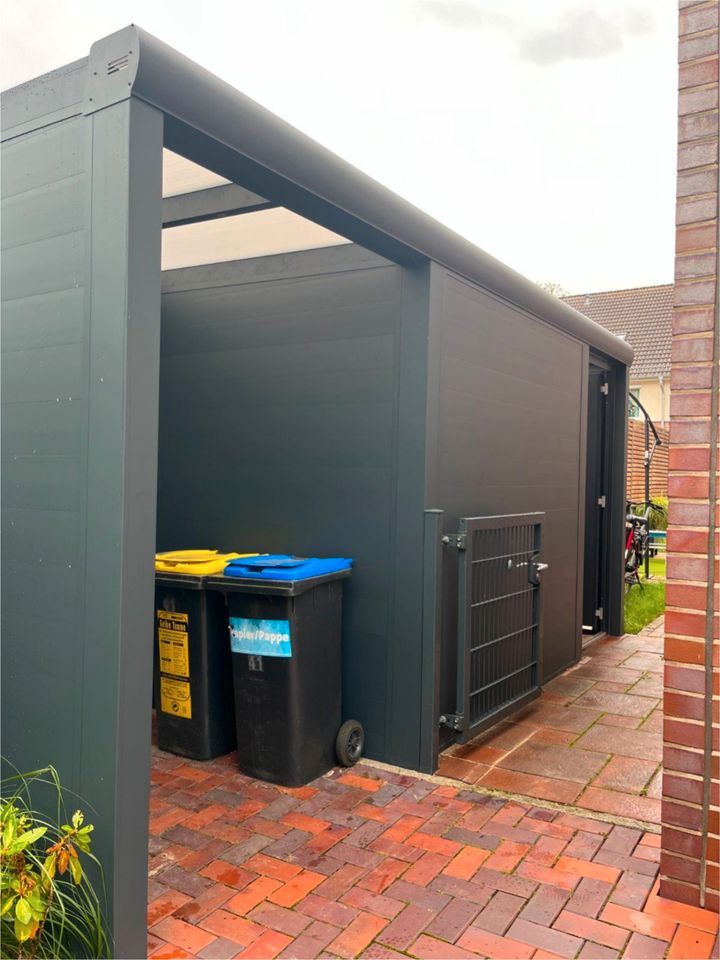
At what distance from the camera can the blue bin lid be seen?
3.48 meters

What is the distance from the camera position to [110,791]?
2.10 metres

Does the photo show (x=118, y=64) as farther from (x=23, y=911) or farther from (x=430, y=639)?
(x=430, y=639)

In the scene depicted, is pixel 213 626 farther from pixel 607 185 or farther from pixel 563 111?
pixel 607 185

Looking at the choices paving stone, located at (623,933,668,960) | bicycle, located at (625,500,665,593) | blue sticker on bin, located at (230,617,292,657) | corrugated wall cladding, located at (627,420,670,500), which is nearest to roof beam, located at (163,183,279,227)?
blue sticker on bin, located at (230,617,292,657)

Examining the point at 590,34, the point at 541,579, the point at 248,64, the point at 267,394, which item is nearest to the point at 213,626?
the point at 267,394

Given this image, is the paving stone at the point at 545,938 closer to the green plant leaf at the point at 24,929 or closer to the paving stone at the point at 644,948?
the paving stone at the point at 644,948

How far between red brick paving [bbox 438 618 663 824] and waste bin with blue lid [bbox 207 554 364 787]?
681mm

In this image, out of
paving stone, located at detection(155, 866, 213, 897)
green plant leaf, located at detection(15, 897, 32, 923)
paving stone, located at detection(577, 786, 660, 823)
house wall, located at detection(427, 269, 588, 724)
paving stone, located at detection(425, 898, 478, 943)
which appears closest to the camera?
green plant leaf, located at detection(15, 897, 32, 923)

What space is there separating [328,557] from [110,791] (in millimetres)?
2058

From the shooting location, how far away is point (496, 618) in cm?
427

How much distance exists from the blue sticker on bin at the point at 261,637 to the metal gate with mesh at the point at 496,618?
0.96m

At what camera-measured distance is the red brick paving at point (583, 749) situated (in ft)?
11.4

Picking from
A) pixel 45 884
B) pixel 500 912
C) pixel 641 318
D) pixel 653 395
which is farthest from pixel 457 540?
pixel 641 318

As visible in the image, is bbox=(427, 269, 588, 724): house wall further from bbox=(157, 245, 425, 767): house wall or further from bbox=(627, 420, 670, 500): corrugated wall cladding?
bbox=(627, 420, 670, 500): corrugated wall cladding
